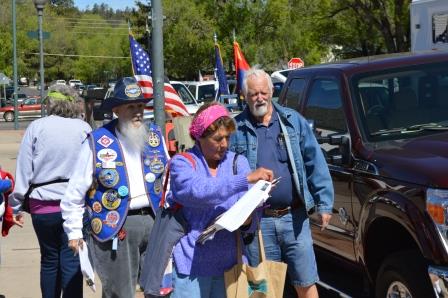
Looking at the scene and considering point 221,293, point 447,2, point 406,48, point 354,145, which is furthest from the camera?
point 406,48

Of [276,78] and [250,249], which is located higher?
[276,78]

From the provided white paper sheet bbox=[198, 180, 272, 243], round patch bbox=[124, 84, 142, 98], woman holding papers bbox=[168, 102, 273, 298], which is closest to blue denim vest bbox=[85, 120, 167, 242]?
round patch bbox=[124, 84, 142, 98]

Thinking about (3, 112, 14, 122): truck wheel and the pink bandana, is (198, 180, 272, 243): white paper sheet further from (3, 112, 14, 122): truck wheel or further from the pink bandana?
(3, 112, 14, 122): truck wheel

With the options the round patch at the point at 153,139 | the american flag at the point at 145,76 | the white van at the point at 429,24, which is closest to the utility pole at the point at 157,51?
the american flag at the point at 145,76

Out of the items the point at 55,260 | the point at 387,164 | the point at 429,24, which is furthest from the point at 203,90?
the point at 387,164

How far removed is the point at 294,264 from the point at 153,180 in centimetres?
96

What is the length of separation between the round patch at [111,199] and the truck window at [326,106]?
1866mm

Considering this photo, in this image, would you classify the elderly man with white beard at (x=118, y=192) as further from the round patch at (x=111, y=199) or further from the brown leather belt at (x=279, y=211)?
the brown leather belt at (x=279, y=211)

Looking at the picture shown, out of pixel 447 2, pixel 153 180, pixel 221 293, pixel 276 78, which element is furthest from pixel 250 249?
pixel 276 78

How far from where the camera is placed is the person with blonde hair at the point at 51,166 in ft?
15.9

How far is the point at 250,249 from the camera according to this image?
148 inches

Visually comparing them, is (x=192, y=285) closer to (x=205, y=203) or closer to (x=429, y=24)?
(x=205, y=203)

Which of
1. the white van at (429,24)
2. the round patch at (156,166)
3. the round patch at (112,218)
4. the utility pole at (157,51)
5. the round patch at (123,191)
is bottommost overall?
the round patch at (112,218)

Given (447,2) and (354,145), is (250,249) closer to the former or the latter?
(354,145)
